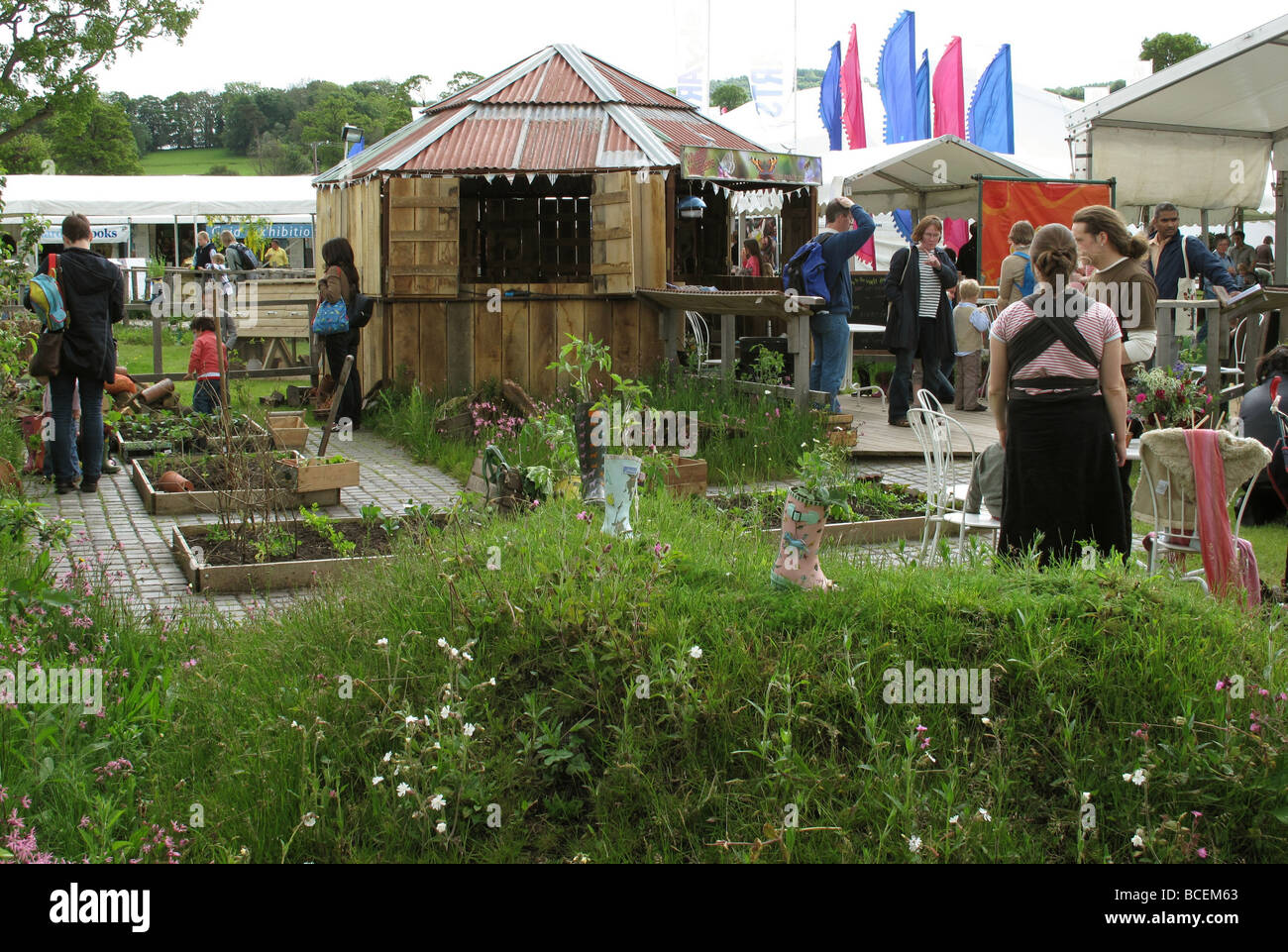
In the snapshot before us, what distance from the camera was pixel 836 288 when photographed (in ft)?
42.1

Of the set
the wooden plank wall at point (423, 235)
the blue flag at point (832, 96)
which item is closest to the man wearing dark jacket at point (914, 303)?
the wooden plank wall at point (423, 235)

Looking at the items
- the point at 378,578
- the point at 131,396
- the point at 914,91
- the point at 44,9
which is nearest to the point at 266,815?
the point at 378,578

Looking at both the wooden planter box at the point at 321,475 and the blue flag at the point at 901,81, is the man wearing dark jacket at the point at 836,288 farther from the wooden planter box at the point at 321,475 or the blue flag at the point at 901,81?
the blue flag at the point at 901,81

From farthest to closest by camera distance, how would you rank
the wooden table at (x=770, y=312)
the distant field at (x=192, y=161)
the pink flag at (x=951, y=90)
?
1. the distant field at (x=192, y=161)
2. the pink flag at (x=951, y=90)
3. the wooden table at (x=770, y=312)

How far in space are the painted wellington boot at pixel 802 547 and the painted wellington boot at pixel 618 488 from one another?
876 millimetres

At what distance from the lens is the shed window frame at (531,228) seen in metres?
17.9

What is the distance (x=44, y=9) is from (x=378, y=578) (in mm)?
24603

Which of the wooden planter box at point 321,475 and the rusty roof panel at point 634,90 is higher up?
the rusty roof panel at point 634,90

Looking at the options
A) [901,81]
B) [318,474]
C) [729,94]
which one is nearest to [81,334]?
[318,474]

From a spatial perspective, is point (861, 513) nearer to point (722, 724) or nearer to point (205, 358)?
point (722, 724)

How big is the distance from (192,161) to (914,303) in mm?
81701

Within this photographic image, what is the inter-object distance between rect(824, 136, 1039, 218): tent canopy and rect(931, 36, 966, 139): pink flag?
9.75 m

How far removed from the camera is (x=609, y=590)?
467cm
